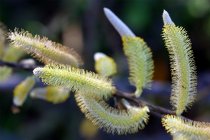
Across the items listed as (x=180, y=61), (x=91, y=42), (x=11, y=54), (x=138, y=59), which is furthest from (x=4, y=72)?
(x=91, y=42)

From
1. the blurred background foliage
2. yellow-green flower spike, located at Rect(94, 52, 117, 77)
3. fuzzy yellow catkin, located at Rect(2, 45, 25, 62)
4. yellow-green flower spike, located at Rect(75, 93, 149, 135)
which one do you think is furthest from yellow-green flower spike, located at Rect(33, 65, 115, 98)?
the blurred background foliage

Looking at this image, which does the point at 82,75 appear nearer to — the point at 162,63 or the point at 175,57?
the point at 175,57

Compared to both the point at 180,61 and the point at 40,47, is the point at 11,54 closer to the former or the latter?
the point at 40,47

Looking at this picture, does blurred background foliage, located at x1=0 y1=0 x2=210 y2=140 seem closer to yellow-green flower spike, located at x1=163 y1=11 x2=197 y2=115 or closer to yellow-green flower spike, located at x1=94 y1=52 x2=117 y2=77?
yellow-green flower spike, located at x1=94 y1=52 x2=117 y2=77

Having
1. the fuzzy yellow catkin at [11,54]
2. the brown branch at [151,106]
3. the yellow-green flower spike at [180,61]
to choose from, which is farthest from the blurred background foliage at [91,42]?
the yellow-green flower spike at [180,61]

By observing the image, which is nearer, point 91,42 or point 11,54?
point 11,54

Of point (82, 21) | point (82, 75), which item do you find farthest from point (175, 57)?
point (82, 21)
